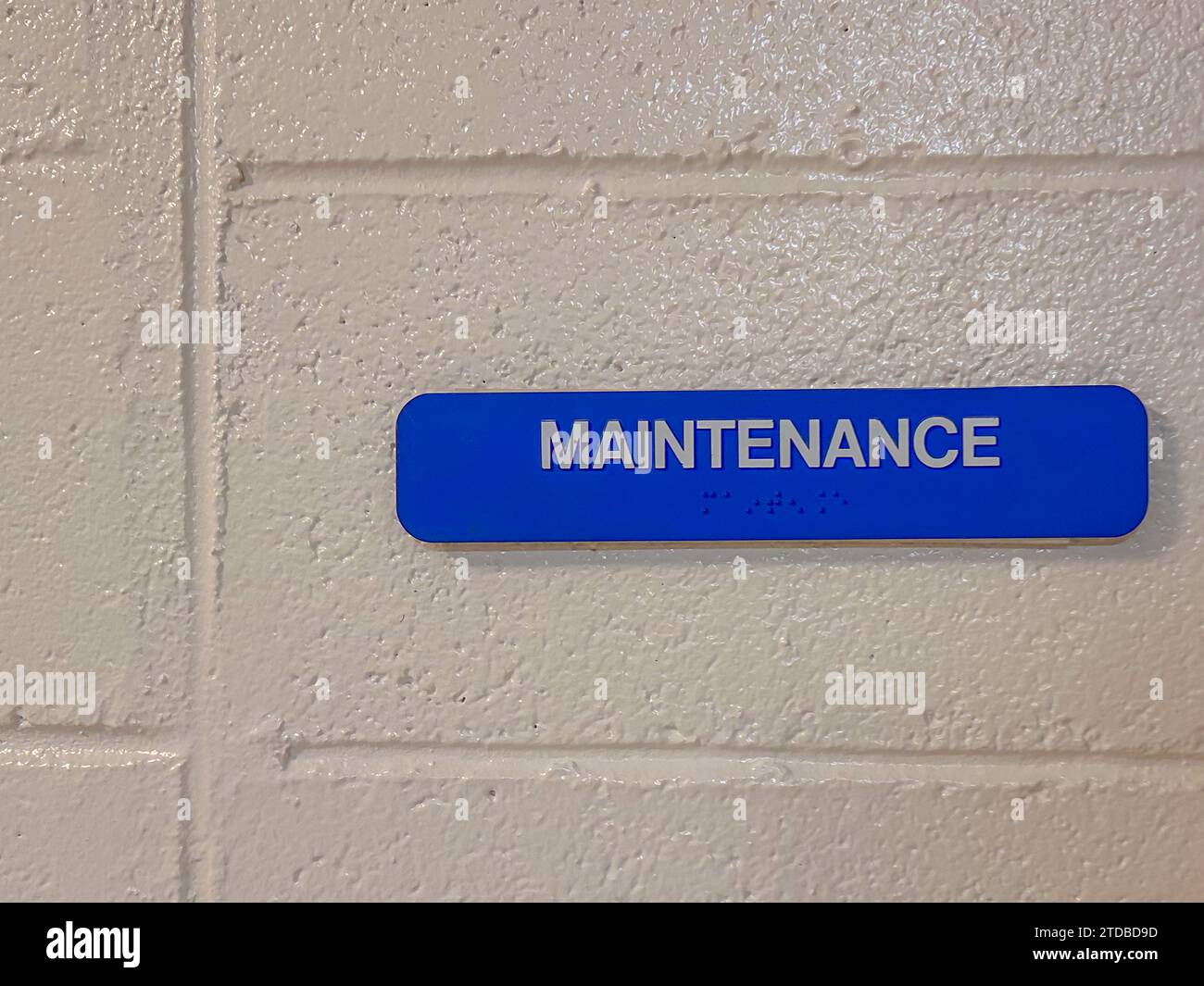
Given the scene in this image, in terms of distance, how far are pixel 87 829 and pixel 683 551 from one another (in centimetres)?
64

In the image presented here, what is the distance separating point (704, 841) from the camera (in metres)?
0.66

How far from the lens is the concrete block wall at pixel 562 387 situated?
65 cm

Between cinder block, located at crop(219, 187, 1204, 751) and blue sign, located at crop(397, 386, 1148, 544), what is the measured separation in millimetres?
29

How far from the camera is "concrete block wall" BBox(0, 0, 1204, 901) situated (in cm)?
65

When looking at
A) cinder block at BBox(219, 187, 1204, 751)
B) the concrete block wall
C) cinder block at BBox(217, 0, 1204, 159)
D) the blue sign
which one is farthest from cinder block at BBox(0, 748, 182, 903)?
cinder block at BBox(217, 0, 1204, 159)

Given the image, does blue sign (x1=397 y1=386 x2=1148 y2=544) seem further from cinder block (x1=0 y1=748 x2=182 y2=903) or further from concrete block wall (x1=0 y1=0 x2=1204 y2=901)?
cinder block (x1=0 y1=748 x2=182 y2=903)

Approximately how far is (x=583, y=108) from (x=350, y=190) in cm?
24

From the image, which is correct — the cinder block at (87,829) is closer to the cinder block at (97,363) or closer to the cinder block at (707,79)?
the cinder block at (97,363)

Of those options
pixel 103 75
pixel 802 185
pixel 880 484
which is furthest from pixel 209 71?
pixel 880 484

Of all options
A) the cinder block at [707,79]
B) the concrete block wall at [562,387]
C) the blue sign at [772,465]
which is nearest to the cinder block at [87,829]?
the concrete block wall at [562,387]

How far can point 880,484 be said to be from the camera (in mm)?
632

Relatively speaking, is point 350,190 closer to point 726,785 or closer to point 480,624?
point 480,624

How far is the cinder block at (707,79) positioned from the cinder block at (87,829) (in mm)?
624

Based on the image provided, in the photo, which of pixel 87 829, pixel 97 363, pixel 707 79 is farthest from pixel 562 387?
pixel 87 829
